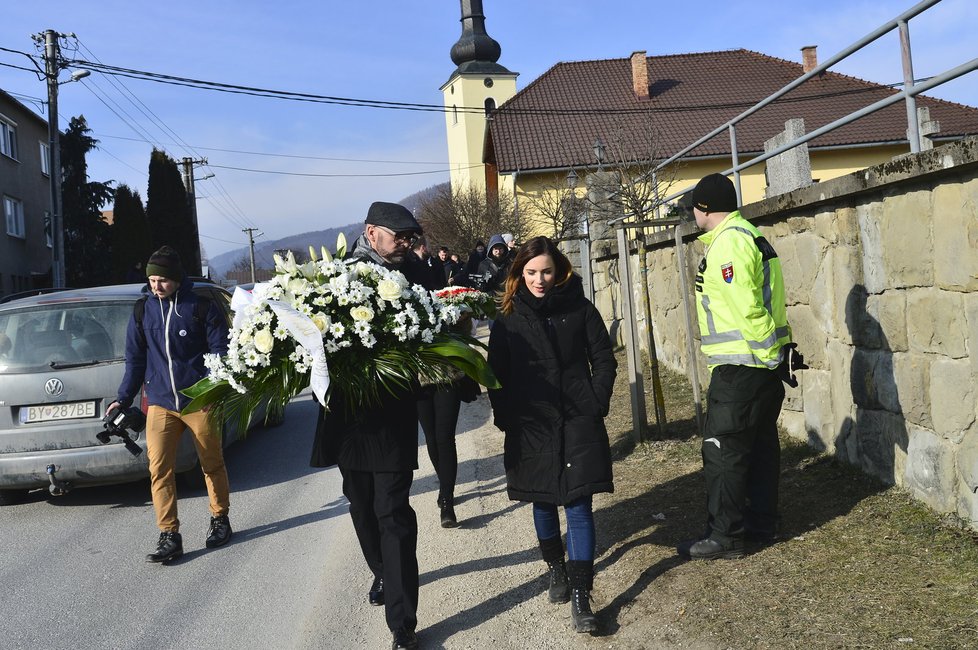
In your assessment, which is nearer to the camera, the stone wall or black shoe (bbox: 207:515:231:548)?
the stone wall

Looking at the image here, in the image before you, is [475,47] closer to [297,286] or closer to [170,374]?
[170,374]

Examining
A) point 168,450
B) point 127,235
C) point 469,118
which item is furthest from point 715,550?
point 469,118

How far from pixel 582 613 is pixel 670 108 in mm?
36428

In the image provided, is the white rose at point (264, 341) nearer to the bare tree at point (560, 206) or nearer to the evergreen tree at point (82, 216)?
the bare tree at point (560, 206)

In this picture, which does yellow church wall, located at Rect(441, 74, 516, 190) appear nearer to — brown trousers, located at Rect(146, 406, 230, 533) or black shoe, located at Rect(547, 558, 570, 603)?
brown trousers, located at Rect(146, 406, 230, 533)

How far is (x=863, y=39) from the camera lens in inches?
207

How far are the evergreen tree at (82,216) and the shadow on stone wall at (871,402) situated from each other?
109ft

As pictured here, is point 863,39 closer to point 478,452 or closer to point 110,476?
point 478,452

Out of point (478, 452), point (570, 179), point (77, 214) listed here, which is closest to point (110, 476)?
point (478, 452)

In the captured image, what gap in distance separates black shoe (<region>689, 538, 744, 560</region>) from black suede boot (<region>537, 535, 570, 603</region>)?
0.72 m

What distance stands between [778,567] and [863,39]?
3.16 metres

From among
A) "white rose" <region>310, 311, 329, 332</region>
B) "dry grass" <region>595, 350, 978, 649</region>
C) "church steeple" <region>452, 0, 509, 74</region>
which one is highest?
"church steeple" <region>452, 0, 509, 74</region>

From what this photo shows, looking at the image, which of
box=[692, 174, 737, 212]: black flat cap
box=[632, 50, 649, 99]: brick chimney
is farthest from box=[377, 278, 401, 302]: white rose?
box=[632, 50, 649, 99]: brick chimney

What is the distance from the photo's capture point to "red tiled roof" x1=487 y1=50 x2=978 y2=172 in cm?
3347
